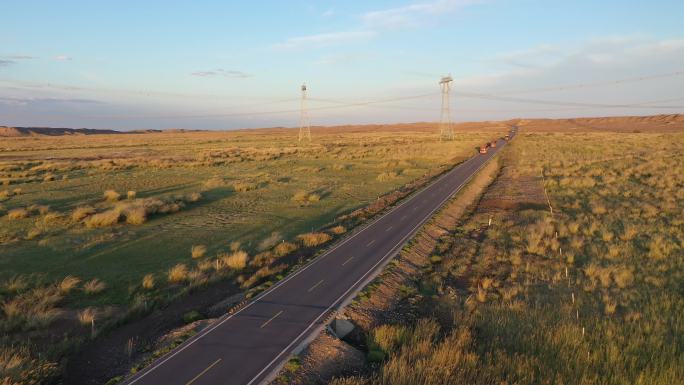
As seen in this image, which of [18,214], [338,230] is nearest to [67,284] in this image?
[338,230]

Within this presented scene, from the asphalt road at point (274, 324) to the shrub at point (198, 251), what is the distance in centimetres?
690

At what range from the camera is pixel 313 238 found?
29438mm

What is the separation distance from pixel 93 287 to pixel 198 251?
6.65 m

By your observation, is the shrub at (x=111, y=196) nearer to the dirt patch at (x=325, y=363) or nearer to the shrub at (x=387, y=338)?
the dirt patch at (x=325, y=363)

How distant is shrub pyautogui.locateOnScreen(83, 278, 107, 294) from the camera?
66.1 ft

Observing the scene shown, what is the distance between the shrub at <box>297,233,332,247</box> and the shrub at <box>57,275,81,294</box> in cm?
1337

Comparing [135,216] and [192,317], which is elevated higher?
[135,216]

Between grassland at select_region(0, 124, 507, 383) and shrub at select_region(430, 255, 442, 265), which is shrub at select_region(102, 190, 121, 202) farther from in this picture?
shrub at select_region(430, 255, 442, 265)

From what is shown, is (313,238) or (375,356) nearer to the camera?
(375,356)

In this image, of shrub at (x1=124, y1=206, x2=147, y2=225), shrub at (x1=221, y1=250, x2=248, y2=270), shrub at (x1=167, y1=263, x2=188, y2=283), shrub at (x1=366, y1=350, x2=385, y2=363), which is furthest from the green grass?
shrub at (x1=366, y1=350, x2=385, y2=363)

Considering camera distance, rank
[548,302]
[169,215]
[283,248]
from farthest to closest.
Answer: [169,215], [283,248], [548,302]

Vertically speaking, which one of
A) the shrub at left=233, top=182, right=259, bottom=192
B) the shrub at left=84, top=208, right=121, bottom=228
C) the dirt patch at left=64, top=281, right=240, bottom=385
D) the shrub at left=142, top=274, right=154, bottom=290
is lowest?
the dirt patch at left=64, top=281, right=240, bottom=385

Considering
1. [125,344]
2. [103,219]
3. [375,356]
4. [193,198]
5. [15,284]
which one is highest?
[193,198]

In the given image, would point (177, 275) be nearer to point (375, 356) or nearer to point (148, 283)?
point (148, 283)
